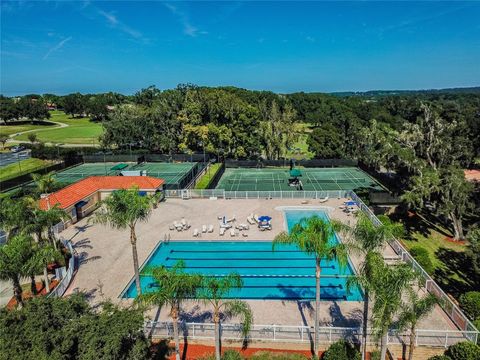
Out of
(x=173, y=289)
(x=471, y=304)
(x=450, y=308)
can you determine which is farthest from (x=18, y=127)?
(x=471, y=304)

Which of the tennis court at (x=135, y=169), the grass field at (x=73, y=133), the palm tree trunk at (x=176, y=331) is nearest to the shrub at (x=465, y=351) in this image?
the palm tree trunk at (x=176, y=331)

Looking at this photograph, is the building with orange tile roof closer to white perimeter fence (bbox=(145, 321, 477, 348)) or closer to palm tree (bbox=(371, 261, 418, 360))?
white perimeter fence (bbox=(145, 321, 477, 348))

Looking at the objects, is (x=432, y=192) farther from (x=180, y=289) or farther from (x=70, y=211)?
(x=70, y=211)

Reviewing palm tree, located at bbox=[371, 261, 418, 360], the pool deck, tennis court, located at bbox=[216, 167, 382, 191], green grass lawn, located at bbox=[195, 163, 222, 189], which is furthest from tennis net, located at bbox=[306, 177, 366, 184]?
palm tree, located at bbox=[371, 261, 418, 360]

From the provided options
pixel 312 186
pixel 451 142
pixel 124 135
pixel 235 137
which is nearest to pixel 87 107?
pixel 124 135

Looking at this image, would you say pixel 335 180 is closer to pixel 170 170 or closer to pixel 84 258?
pixel 170 170

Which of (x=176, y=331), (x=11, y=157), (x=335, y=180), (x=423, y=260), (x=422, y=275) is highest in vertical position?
(x=422, y=275)

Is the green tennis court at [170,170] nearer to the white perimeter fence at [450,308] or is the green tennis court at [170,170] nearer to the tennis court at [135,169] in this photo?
the tennis court at [135,169]
